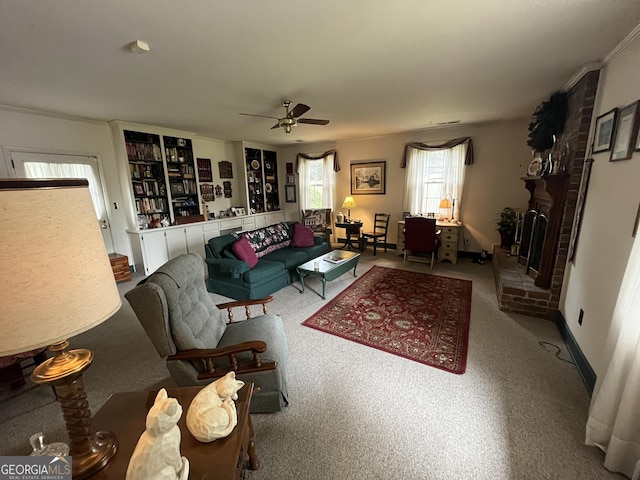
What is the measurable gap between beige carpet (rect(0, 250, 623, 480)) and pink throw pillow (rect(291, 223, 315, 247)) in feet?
6.94

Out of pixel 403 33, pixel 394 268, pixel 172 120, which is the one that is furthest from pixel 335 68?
pixel 394 268

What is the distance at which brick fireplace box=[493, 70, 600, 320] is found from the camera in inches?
98.1

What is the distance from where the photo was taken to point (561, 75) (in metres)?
2.58

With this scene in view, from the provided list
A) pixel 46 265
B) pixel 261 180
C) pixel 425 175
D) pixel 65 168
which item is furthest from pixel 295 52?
pixel 261 180

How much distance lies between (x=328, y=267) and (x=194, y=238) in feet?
9.89

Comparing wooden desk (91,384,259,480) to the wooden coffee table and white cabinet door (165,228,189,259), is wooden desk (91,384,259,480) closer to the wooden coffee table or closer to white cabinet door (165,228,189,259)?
the wooden coffee table

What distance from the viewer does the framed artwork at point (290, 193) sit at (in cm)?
693

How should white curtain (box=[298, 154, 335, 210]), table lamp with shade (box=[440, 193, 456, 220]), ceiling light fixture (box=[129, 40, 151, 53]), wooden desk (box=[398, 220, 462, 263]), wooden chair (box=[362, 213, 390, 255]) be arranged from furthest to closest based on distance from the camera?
white curtain (box=[298, 154, 335, 210]) < wooden chair (box=[362, 213, 390, 255]) < table lamp with shade (box=[440, 193, 456, 220]) < wooden desk (box=[398, 220, 462, 263]) < ceiling light fixture (box=[129, 40, 151, 53])

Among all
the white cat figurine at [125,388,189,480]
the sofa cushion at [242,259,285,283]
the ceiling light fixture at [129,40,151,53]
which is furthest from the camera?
the sofa cushion at [242,259,285,283]

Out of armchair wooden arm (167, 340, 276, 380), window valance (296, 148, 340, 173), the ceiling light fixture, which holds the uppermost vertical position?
the ceiling light fixture

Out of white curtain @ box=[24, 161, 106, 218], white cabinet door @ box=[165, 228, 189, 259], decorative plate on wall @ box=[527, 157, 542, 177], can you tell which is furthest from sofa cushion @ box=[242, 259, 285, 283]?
decorative plate on wall @ box=[527, 157, 542, 177]

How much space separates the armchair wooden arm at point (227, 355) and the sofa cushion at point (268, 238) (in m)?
2.50

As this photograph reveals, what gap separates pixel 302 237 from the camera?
15.3ft

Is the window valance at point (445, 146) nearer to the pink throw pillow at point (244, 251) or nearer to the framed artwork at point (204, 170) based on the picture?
the pink throw pillow at point (244, 251)
